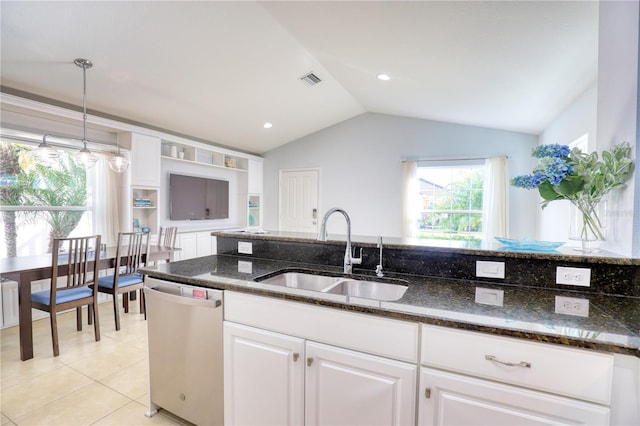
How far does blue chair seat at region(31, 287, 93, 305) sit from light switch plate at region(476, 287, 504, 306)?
320cm

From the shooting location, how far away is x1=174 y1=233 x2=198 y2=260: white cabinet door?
465cm

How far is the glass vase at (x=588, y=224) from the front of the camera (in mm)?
1401

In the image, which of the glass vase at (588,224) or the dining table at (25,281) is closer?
the glass vase at (588,224)

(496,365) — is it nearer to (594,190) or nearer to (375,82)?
(594,190)

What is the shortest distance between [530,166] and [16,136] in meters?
6.35

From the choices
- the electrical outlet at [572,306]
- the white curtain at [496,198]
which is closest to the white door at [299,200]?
the white curtain at [496,198]

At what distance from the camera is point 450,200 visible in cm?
488

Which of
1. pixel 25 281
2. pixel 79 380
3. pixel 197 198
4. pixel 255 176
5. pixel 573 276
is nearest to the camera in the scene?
pixel 573 276

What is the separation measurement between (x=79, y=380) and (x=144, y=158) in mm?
2835

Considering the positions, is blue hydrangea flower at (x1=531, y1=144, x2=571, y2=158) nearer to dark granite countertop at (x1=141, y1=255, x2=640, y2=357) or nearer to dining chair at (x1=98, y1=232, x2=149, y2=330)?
dark granite countertop at (x1=141, y1=255, x2=640, y2=357)

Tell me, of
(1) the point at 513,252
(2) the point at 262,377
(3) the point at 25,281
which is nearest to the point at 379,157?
(1) the point at 513,252

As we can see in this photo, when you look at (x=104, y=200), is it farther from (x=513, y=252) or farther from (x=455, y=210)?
(x=455, y=210)

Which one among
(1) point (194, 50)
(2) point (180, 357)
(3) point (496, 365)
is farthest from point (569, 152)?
(1) point (194, 50)

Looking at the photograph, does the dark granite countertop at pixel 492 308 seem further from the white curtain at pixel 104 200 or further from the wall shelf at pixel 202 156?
the wall shelf at pixel 202 156
